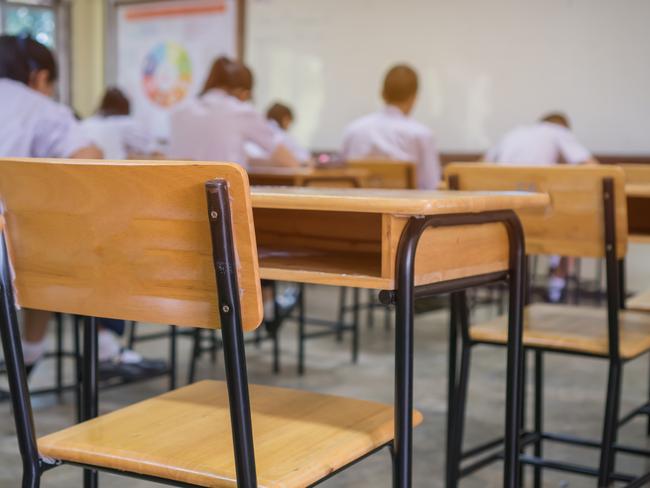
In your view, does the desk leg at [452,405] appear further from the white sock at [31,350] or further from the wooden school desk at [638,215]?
the white sock at [31,350]

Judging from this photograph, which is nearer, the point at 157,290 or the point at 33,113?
the point at 157,290

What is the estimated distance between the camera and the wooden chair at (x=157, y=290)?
3.53 feet

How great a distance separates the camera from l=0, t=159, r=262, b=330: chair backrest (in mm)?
1072

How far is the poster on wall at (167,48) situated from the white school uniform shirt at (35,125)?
478 centimetres

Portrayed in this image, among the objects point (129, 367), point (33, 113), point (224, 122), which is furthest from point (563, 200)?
point (224, 122)

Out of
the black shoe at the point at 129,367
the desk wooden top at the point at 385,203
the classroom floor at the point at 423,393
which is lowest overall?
the classroom floor at the point at 423,393

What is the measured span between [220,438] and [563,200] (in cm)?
101

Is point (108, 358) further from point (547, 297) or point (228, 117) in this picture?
point (547, 297)

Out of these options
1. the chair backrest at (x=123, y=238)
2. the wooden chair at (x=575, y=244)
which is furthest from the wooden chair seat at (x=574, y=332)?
the chair backrest at (x=123, y=238)

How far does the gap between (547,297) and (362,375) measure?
2162 mm

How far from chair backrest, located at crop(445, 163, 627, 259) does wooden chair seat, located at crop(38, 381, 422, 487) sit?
29.3 inches

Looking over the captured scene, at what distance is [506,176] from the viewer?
2.00m

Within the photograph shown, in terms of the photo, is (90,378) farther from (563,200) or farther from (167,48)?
(167,48)

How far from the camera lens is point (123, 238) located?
45.1 inches
